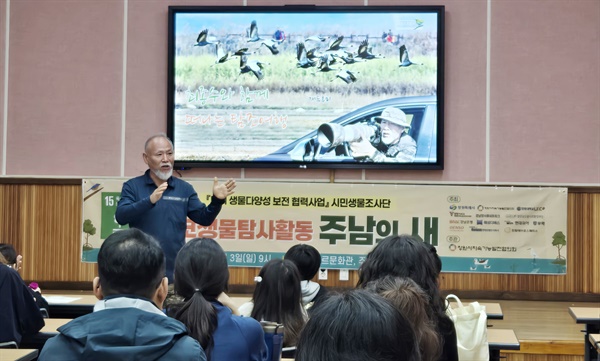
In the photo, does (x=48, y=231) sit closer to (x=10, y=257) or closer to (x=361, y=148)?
(x=10, y=257)

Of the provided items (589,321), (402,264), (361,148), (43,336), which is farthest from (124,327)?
(361,148)

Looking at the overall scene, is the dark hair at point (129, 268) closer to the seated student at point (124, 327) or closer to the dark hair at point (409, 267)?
the seated student at point (124, 327)

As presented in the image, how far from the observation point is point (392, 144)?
7.50 m

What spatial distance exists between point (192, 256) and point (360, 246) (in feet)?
15.9

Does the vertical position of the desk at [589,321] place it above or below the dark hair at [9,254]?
below

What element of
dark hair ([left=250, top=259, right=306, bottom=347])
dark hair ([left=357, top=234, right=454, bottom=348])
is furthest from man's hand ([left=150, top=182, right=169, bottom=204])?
dark hair ([left=357, top=234, right=454, bottom=348])

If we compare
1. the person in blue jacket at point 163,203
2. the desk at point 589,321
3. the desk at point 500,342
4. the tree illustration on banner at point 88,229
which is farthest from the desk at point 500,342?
the tree illustration on banner at point 88,229

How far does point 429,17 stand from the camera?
7520 millimetres

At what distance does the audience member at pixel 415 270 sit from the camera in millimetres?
2754

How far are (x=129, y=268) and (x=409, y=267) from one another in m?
1.17

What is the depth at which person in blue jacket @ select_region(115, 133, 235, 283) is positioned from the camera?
438 cm

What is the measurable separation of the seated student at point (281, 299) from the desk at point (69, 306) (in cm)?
184

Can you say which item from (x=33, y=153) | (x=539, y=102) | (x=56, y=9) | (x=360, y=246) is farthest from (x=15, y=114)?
(x=539, y=102)

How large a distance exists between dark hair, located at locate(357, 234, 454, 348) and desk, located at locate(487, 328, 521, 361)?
3.92 feet
